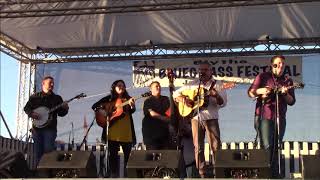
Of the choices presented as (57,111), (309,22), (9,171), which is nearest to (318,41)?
(309,22)

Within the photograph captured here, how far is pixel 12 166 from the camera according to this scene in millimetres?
6074

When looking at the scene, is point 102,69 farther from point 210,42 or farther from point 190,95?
point 190,95

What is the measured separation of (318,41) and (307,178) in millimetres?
5137

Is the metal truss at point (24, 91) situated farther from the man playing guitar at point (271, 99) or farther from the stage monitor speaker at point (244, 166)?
the stage monitor speaker at point (244, 166)

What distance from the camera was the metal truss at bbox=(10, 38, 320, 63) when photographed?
397 inches

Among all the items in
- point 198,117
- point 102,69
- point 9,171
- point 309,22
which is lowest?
point 9,171

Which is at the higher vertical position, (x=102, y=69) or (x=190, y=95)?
(x=102, y=69)

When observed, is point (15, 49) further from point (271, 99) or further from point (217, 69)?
point (271, 99)

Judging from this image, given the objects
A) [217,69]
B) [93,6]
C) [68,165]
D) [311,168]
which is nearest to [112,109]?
[68,165]

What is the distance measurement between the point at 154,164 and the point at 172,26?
14.1 ft

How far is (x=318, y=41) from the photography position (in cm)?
988

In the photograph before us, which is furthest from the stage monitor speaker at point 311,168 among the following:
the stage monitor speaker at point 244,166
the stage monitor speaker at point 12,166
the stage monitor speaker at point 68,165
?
the stage monitor speaker at point 12,166

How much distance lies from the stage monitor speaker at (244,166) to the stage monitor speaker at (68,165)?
146 cm

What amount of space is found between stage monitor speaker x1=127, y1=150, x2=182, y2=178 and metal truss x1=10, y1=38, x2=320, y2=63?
15.4 feet
